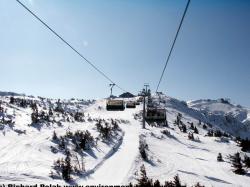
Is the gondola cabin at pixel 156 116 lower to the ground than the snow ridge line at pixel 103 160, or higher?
higher

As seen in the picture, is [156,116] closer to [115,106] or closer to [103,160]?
[115,106]

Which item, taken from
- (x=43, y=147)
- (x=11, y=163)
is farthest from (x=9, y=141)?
(x=11, y=163)

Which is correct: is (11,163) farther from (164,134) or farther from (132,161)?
(164,134)

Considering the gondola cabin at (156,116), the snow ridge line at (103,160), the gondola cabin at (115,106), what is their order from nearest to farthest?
the snow ridge line at (103,160) → the gondola cabin at (115,106) → the gondola cabin at (156,116)

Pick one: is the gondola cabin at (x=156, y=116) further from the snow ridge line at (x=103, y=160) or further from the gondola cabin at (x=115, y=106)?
the snow ridge line at (x=103, y=160)

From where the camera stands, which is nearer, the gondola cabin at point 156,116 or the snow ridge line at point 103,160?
the snow ridge line at point 103,160

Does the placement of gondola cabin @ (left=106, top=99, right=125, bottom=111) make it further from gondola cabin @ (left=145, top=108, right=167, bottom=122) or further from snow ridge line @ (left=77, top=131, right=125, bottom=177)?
snow ridge line @ (left=77, top=131, right=125, bottom=177)

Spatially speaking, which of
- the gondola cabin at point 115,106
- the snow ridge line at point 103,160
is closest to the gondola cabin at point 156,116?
the gondola cabin at point 115,106

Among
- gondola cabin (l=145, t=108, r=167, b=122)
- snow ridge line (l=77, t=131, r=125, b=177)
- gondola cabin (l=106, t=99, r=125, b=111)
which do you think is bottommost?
snow ridge line (l=77, t=131, r=125, b=177)

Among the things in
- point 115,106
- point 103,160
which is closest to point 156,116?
point 115,106

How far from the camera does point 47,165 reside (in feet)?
47.5

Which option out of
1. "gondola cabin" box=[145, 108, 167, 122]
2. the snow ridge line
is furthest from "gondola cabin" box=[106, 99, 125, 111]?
the snow ridge line

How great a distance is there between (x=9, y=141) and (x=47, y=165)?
238 inches

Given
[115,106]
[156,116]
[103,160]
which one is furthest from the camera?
[156,116]
